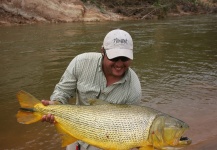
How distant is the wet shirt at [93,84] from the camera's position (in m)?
3.38

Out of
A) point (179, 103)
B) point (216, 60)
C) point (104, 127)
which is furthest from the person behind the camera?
point (216, 60)

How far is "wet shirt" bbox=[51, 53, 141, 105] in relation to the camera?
3377 mm

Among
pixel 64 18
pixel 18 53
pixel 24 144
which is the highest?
pixel 64 18

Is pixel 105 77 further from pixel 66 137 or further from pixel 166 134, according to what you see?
pixel 166 134

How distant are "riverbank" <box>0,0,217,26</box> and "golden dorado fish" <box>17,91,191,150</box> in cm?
2249

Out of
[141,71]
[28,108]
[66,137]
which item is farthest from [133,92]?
[141,71]

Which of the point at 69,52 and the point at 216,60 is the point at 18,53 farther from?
the point at 216,60

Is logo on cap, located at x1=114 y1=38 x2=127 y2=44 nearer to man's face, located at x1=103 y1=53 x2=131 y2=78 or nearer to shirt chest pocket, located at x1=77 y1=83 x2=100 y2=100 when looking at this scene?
man's face, located at x1=103 y1=53 x2=131 y2=78

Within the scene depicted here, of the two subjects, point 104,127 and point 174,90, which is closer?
point 104,127

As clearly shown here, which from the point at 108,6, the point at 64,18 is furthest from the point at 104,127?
the point at 108,6

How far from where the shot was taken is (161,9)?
108 ft

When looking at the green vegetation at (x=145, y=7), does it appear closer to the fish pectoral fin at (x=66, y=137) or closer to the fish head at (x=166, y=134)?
the fish pectoral fin at (x=66, y=137)

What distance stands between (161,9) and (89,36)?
640 inches

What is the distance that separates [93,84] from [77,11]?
82.7 ft
